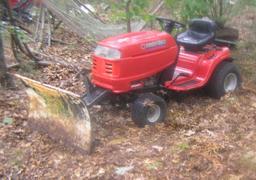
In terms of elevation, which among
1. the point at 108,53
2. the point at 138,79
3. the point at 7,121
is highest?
the point at 108,53

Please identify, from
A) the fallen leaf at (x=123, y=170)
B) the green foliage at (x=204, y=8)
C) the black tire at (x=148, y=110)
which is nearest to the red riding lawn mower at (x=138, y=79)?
the black tire at (x=148, y=110)

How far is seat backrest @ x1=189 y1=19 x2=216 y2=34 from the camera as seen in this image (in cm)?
586

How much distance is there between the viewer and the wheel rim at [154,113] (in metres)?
5.16

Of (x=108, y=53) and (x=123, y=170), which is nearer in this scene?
(x=123, y=170)

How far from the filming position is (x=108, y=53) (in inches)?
A: 196

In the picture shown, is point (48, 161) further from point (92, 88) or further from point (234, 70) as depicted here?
point (234, 70)

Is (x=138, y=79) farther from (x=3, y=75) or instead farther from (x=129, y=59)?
(x=3, y=75)

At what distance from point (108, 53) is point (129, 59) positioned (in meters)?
0.25

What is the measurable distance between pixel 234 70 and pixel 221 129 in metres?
1.23

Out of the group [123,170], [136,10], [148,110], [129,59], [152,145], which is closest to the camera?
[123,170]

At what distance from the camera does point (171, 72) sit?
5.51 m

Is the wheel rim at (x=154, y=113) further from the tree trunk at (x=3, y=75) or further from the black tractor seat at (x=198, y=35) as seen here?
the tree trunk at (x=3, y=75)

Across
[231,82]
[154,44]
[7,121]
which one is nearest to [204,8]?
[231,82]

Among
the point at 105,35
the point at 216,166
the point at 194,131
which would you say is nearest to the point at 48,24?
the point at 105,35
